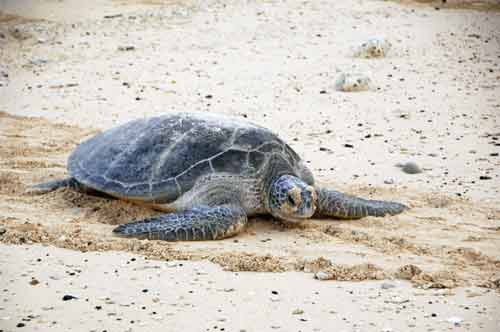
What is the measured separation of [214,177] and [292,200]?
1.75 feet

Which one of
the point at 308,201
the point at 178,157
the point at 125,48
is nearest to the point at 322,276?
the point at 308,201

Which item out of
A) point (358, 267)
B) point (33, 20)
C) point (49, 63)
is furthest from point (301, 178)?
point (33, 20)

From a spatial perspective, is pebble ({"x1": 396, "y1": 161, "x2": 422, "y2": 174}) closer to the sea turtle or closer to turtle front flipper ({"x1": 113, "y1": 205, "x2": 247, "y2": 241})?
the sea turtle

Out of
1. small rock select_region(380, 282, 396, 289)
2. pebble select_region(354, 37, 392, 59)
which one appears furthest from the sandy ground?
pebble select_region(354, 37, 392, 59)

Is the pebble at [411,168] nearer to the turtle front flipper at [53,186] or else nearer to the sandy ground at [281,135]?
the sandy ground at [281,135]

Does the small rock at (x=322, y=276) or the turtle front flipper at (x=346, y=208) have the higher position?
the turtle front flipper at (x=346, y=208)

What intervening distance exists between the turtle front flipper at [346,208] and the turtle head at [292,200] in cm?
24

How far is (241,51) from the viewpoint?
30.7 ft

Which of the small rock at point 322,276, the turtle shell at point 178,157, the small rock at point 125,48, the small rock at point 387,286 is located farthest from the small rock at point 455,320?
the small rock at point 125,48

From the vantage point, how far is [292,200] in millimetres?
4480

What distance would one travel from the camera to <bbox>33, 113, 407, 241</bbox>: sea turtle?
4523 mm

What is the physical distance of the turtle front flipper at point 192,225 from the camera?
4.21 meters

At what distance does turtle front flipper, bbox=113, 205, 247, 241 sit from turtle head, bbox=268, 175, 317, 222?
9.2 inches

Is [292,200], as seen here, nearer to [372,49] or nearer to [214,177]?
[214,177]
